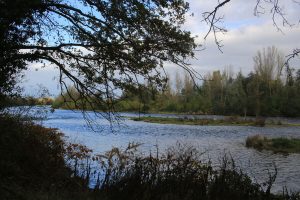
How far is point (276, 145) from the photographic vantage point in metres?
33.3

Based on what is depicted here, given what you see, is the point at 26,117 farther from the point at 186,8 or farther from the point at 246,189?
the point at 246,189

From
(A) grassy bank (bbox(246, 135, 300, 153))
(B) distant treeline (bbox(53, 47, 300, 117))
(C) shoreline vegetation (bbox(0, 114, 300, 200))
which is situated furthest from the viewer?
(B) distant treeline (bbox(53, 47, 300, 117))

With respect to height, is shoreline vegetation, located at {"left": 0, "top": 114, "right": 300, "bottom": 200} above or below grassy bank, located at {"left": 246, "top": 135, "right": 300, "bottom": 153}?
above

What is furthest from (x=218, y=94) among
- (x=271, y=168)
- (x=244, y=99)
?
(x=271, y=168)

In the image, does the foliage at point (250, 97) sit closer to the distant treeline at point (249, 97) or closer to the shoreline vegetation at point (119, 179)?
the distant treeline at point (249, 97)

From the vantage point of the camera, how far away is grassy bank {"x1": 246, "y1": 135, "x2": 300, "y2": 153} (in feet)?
105

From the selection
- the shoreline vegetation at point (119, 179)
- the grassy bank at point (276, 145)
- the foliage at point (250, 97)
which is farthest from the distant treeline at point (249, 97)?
the shoreline vegetation at point (119, 179)

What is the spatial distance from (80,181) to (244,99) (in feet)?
253

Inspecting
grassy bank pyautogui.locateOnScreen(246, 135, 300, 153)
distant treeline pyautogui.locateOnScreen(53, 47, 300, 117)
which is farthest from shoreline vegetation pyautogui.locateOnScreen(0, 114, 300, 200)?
distant treeline pyautogui.locateOnScreen(53, 47, 300, 117)

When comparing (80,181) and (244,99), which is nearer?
(80,181)

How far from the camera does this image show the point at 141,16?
10305mm

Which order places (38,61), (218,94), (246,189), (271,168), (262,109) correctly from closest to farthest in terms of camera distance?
(246,189), (38,61), (271,168), (262,109), (218,94)

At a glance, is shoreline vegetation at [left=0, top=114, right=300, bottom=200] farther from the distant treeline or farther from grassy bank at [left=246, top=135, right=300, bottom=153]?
the distant treeline

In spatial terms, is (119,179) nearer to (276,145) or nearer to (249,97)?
(276,145)
